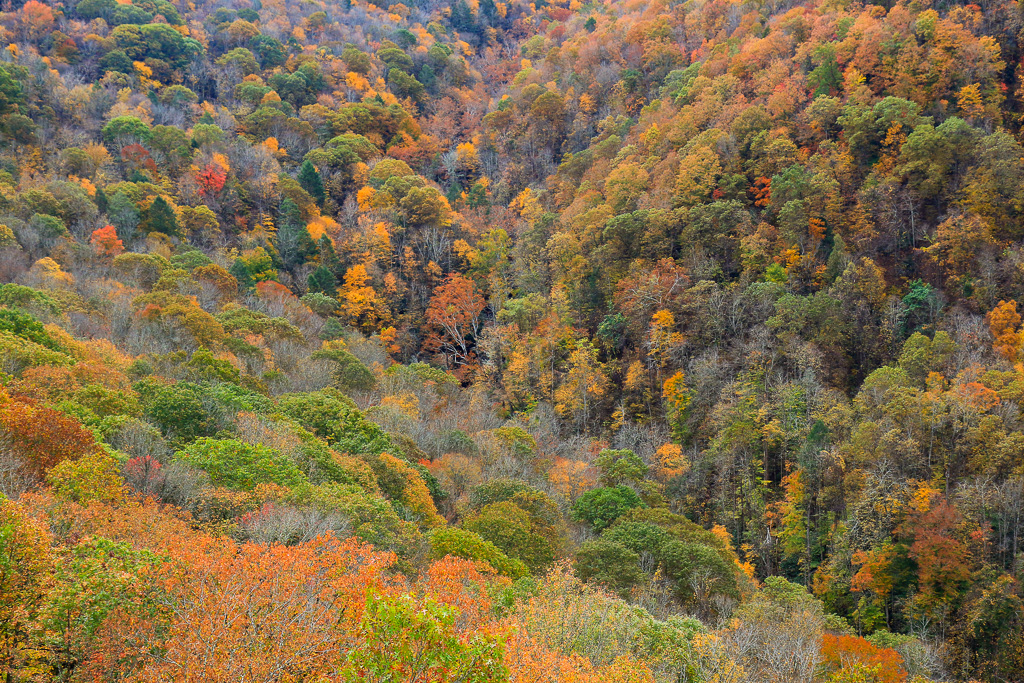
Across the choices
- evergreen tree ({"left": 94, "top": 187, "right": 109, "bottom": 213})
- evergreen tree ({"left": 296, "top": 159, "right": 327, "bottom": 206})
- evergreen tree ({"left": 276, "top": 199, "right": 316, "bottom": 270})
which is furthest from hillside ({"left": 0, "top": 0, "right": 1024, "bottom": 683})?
evergreen tree ({"left": 94, "top": 187, "right": 109, "bottom": 213})

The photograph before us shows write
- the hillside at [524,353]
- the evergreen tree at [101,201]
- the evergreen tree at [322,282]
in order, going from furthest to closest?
the evergreen tree at [322,282] → the evergreen tree at [101,201] → the hillside at [524,353]

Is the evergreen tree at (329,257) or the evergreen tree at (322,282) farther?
the evergreen tree at (329,257)

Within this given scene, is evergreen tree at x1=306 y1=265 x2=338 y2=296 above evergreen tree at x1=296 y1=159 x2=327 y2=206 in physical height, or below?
below

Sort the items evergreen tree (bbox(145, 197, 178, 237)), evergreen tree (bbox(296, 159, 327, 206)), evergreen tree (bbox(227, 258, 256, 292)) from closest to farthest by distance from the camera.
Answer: evergreen tree (bbox(227, 258, 256, 292))
evergreen tree (bbox(145, 197, 178, 237))
evergreen tree (bbox(296, 159, 327, 206))

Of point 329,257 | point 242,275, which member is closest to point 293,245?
point 329,257

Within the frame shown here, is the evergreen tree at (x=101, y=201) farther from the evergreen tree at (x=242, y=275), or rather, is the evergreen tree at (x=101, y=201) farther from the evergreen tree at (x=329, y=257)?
the evergreen tree at (x=329, y=257)

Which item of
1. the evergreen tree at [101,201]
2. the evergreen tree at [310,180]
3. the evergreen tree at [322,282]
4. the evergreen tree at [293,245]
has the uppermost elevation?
the evergreen tree at [101,201]

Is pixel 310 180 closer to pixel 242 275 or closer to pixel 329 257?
pixel 329 257

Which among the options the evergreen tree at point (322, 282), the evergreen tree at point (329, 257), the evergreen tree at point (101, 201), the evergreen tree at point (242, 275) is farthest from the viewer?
the evergreen tree at point (329, 257)

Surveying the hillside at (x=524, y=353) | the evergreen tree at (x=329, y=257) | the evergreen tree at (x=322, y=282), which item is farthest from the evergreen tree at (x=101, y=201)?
the evergreen tree at (x=329, y=257)

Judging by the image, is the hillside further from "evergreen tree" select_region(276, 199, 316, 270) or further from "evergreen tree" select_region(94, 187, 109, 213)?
"evergreen tree" select_region(94, 187, 109, 213)
